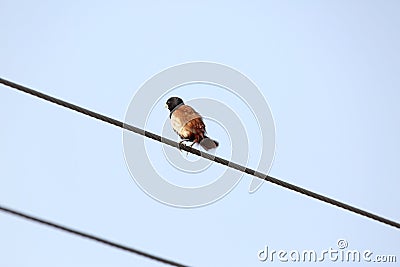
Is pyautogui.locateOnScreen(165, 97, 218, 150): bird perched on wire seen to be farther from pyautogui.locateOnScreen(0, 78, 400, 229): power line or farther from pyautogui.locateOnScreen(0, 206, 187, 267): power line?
pyautogui.locateOnScreen(0, 206, 187, 267): power line

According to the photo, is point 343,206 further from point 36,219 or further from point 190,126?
point 190,126

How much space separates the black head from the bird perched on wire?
13cm

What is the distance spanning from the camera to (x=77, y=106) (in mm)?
4590

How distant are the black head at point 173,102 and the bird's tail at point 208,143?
41.3 inches

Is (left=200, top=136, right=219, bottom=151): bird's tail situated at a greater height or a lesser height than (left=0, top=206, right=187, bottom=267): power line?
greater

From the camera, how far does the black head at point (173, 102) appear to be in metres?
7.94

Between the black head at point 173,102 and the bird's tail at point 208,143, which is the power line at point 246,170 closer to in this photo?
the bird's tail at point 208,143

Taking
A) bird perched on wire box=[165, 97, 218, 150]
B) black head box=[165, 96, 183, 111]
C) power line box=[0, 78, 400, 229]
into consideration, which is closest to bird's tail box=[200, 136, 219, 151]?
bird perched on wire box=[165, 97, 218, 150]

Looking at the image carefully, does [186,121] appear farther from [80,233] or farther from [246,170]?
[80,233]

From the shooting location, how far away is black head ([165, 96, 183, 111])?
26.0 ft

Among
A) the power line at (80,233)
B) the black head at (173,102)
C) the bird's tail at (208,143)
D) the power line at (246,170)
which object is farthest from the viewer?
the black head at (173,102)

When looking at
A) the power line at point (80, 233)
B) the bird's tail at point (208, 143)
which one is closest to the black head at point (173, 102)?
the bird's tail at point (208, 143)

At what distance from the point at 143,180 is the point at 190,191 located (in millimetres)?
1225

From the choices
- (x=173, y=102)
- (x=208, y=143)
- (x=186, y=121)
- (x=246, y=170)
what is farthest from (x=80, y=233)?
(x=173, y=102)
